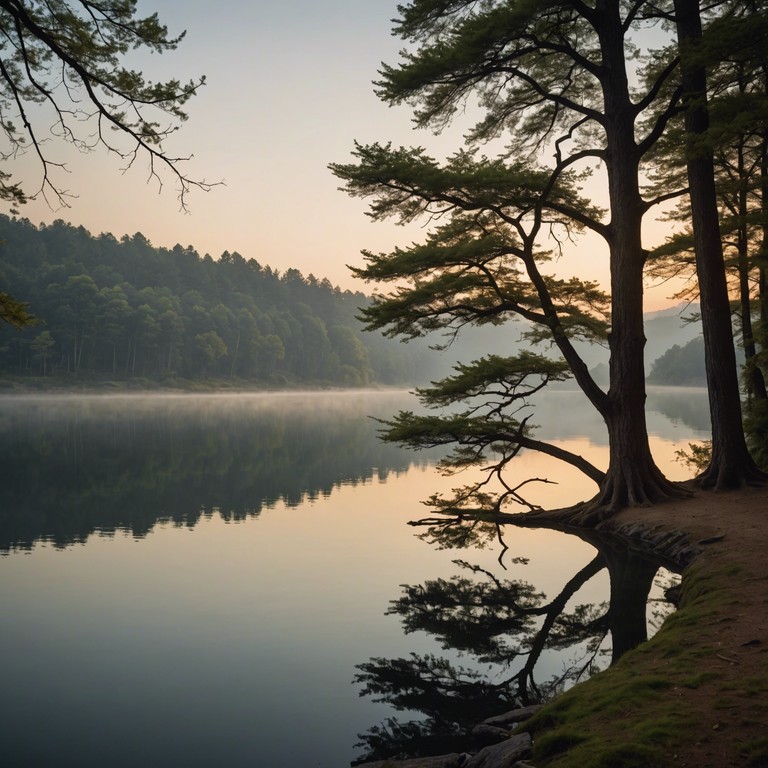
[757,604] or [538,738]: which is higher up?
[757,604]

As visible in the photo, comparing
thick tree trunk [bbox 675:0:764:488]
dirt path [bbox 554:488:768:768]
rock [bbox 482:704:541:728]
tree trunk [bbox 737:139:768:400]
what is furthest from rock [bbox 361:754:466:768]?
tree trunk [bbox 737:139:768:400]

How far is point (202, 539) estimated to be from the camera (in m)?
14.8

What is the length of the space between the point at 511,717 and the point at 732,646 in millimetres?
2008

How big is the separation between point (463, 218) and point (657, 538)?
25.3 ft

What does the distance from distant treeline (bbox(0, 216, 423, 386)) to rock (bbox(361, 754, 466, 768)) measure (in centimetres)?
6089

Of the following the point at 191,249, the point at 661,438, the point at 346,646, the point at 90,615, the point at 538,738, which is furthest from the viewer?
the point at 191,249

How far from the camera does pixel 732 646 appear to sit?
5957mm

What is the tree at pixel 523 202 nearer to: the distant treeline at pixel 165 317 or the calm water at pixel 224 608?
the calm water at pixel 224 608

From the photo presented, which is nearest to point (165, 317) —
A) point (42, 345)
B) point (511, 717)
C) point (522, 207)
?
point (42, 345)

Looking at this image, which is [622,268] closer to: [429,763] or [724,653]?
[724,653]

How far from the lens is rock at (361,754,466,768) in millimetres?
5320

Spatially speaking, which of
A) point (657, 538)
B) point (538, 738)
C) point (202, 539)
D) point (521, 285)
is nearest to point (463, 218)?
point (521, 285)

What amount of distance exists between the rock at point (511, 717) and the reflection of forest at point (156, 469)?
1101cm

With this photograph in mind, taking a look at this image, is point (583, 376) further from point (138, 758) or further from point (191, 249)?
point (191, 249)
